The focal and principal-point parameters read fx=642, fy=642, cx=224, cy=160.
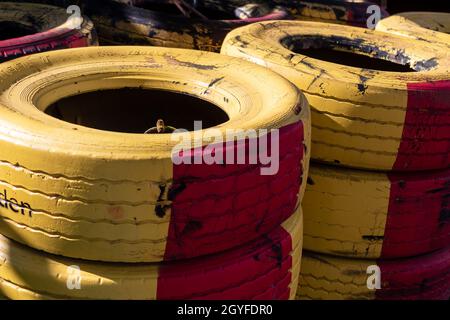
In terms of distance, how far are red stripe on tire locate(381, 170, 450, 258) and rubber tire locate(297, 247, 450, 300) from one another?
5cm

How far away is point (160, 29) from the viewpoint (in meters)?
2.27

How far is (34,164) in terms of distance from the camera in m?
1.18

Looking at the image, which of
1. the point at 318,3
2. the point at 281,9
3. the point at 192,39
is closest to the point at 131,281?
the point at 192,39

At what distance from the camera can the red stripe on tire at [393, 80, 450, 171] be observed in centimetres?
165

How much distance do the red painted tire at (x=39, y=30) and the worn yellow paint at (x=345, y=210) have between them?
825mm

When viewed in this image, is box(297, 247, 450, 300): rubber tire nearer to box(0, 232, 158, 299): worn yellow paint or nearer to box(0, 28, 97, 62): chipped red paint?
box(0, 232, 158, 299): worn yellow paint

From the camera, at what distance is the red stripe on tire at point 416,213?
5.80 ft

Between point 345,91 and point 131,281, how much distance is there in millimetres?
748

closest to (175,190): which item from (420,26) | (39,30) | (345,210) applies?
(345,210)

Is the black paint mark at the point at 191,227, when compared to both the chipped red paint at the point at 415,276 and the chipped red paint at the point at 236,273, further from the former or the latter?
the chipped red paint at the point at 415,276

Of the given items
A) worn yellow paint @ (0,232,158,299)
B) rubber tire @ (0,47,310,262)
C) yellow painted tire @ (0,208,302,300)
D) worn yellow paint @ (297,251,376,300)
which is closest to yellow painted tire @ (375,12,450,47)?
worn yellow paint @ (297,251,376,300)

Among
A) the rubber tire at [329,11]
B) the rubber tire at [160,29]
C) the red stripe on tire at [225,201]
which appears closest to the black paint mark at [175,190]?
the red stripe on tire at [225,201]

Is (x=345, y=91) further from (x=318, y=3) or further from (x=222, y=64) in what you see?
(x=318, y=3)

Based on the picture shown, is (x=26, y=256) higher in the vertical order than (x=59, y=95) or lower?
lower
